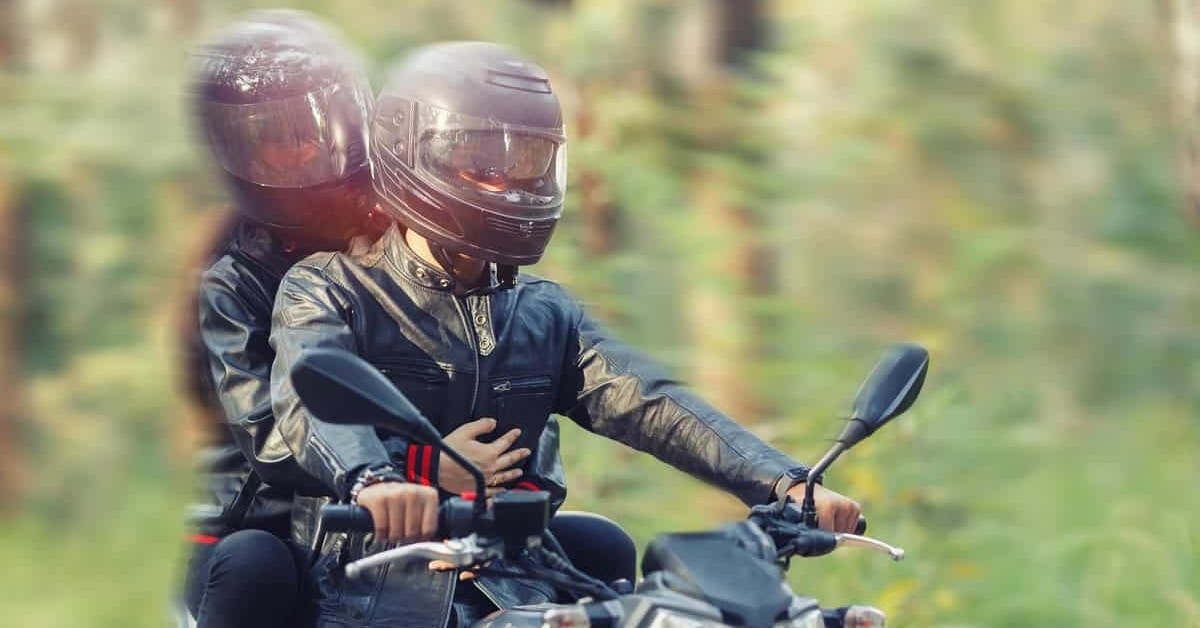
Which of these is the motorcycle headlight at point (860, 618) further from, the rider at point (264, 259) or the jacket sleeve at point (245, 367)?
the jacket sleeve at point (245, 367)

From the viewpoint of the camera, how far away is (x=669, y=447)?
3770mm

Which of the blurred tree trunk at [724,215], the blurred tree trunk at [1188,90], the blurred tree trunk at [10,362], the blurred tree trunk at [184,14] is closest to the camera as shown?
the blurred tree trunk at [1188,90]

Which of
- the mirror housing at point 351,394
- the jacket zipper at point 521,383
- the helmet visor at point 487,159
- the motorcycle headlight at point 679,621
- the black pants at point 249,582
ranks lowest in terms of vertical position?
the black pants at point 249,582

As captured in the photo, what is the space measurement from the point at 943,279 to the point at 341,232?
6.35 metres

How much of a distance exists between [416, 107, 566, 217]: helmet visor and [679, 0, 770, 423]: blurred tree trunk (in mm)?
4965

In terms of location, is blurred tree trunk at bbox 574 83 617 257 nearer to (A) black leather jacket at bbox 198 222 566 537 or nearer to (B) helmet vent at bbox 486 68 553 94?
(A) black leather jacket at bbox 198 222 566 537

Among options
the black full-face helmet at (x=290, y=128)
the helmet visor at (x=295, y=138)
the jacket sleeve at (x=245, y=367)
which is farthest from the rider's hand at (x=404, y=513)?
the helmet visor at (x=295, y=138)

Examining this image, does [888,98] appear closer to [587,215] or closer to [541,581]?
[587,215]

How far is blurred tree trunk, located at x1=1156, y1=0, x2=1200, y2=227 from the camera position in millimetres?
8008

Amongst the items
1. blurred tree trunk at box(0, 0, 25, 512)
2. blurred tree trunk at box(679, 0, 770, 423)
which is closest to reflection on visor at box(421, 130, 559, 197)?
blurred tree trunk at box(679, 0, 770, 423)

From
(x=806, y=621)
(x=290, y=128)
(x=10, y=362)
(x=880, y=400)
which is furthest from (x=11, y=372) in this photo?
(x=806, y=621)

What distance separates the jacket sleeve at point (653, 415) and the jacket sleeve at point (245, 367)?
67 cm

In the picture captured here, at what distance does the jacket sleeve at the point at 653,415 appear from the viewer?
11.9 feet

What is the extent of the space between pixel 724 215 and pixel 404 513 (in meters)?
6.24
